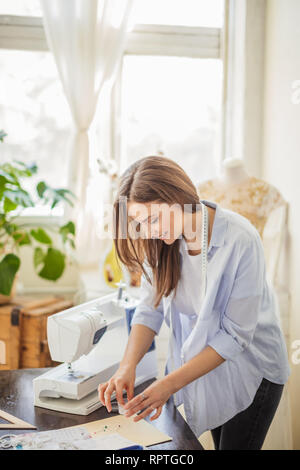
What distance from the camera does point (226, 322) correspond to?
4.18 feet

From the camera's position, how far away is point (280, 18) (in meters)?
2.46

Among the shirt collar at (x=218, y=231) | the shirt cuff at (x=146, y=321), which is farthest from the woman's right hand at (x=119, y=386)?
the shirt collar at (x=218, y=231)


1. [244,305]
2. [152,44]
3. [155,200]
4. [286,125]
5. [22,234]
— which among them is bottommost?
[244,305]

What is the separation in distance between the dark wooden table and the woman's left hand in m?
0.06

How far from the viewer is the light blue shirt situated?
49.6 inches

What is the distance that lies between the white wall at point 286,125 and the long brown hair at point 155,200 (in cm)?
108

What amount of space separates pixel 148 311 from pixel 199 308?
0.61 feet

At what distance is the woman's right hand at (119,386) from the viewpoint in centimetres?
122

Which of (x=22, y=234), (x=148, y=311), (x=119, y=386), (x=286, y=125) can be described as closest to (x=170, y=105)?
(x=286, y=125)

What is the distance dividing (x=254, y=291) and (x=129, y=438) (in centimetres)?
50

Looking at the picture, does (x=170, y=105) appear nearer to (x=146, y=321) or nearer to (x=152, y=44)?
(x=152, y=44)
